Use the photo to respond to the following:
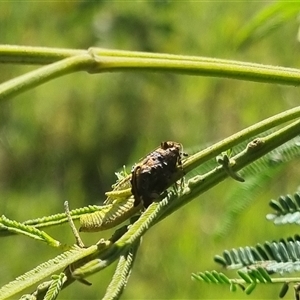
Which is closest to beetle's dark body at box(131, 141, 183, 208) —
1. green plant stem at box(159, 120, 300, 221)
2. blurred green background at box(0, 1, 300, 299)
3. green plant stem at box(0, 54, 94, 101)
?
green plant stem at box(159, 120, 300, 221)

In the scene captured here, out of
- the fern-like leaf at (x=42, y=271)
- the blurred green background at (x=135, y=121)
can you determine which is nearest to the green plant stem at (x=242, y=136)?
the fern-like leaf at (x=42, y=271)

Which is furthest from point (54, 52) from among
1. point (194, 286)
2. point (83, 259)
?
point (194, 286)

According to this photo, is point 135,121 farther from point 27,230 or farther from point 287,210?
point 27,230

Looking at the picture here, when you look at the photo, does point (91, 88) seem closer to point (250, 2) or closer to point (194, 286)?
point (250, 2)

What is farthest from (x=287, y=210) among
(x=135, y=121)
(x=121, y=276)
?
(x=135, y=121)

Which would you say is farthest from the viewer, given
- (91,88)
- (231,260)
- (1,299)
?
(91,88)

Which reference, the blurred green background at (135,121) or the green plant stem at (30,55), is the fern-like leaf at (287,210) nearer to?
the green plant stem at (30,55)
